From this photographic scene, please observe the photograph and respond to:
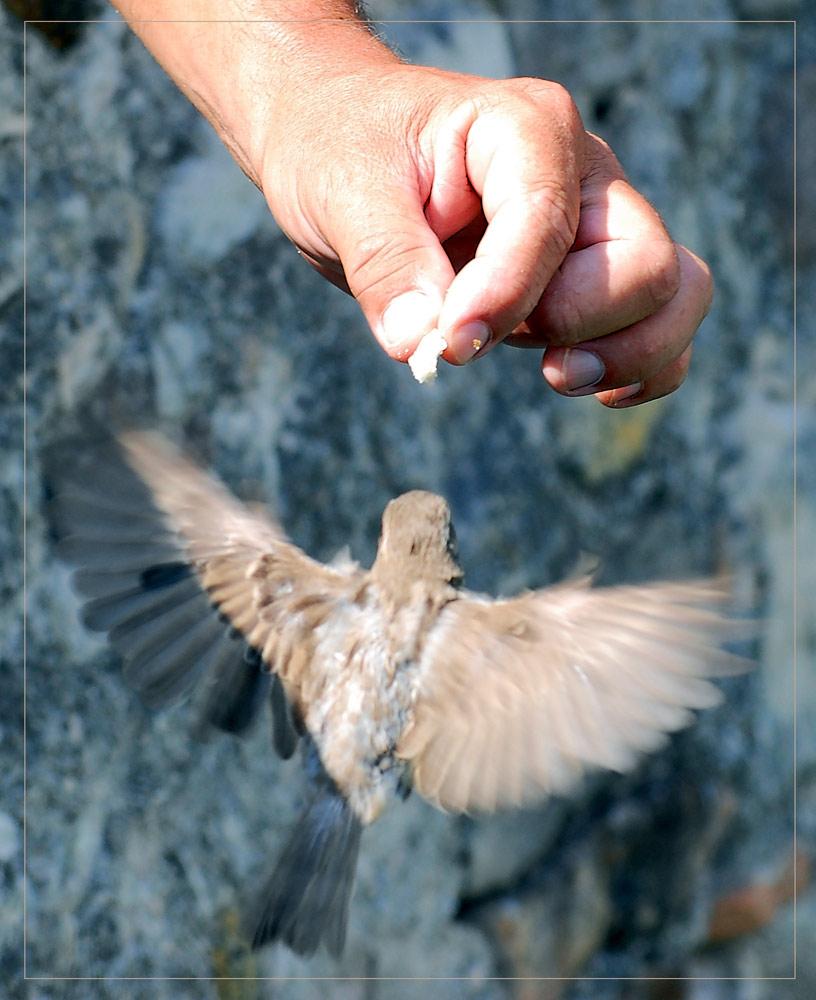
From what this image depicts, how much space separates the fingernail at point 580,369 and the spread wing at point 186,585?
1.42 feet

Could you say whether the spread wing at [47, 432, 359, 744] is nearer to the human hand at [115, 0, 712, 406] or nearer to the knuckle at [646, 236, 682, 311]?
the human hand at [115, 0, 712, 406]

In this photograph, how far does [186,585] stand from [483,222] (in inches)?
25.8

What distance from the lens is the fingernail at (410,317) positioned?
964 mm

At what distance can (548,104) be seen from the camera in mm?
1072

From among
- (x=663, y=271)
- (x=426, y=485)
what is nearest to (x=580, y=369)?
(x=663, y=271)

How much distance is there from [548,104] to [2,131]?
874mm

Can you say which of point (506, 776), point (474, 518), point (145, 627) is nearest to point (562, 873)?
point (474, 518)

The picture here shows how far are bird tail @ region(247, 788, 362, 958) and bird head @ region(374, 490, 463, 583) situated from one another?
318 millimetres

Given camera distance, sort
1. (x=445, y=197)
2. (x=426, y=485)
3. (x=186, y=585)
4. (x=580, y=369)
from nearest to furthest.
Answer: (x=445, y=197), (x=580, y=369), (x=186, y=585), (x=426, y=485)

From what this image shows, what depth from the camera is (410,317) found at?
3.19 ft

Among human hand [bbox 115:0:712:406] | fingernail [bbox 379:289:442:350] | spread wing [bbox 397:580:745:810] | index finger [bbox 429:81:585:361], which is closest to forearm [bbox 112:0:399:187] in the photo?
human hand [bbox 115:0:712:406]

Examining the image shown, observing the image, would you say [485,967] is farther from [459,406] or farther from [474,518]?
[459,406]

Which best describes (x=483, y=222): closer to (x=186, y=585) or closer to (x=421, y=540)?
(x=421, y=540)

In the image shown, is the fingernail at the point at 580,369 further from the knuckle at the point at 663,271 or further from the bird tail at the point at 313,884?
the bird tail at the point at 313,884
